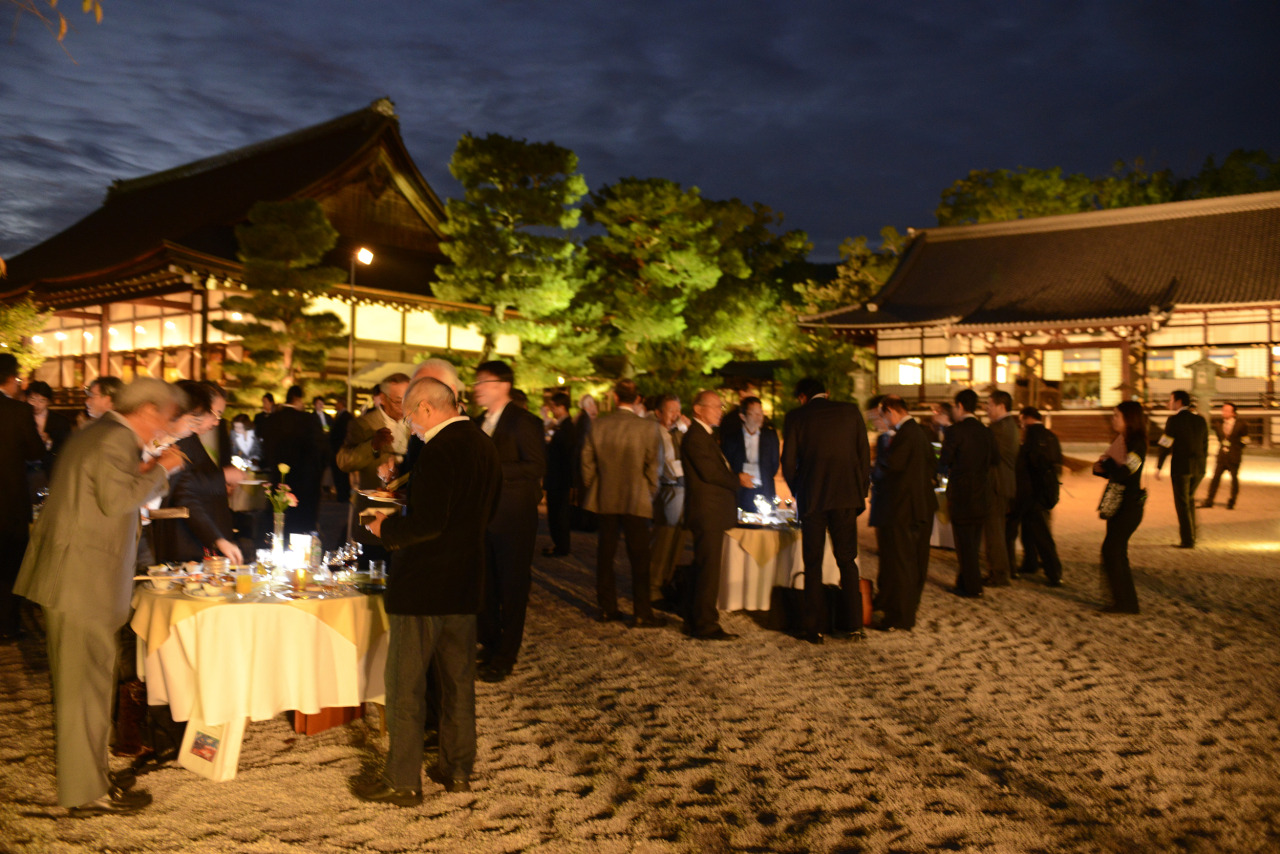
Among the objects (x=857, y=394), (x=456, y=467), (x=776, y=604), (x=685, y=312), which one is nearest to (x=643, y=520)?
(x=776, y=604)

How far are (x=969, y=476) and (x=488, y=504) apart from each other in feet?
15.3

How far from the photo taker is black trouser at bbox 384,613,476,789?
319cm

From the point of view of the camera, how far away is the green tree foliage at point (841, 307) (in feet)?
70.5

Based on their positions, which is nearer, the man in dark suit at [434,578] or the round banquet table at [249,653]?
the man in dark suit at [434,578]

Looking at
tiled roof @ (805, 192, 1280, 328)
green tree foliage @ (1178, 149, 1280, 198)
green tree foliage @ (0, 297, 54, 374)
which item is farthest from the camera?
green tree foliage @ (1178, 149, 1280, 198)

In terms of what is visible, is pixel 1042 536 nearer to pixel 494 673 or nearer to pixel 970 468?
pixel 970 468

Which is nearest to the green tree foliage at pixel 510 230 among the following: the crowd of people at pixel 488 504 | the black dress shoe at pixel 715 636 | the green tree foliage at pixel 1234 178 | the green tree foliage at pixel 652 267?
the green tree foliage at pixel 652 267

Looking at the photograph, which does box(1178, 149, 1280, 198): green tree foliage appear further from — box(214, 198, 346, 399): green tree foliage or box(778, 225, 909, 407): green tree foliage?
box(214, 198, 346, 399): green tree foliage

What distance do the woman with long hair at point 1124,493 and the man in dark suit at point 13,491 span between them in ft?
23.1

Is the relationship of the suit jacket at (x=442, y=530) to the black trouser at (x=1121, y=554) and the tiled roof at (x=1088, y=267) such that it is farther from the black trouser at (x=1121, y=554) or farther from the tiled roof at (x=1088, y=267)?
the tiled roof at (x=1088, y=267)

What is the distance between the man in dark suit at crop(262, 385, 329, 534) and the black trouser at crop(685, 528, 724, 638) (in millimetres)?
3804

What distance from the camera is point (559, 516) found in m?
8.87

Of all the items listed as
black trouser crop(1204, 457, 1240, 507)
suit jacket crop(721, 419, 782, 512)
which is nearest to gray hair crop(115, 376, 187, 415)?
suit jacket crop(721, 419, 782, 512)

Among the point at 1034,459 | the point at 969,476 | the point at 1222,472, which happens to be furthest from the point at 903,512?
the point at 1222,472
